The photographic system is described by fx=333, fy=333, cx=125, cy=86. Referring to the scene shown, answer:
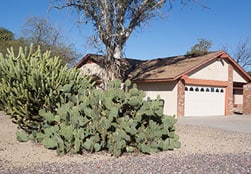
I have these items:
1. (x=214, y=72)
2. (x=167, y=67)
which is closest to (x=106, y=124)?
(x=167, y=67)

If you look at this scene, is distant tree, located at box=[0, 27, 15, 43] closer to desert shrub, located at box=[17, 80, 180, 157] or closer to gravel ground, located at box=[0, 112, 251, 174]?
gravel ground, located at box=[0, 112, 251, 174]

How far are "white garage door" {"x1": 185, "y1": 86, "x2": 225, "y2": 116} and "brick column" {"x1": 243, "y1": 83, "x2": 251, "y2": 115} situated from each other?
2785 millimetres

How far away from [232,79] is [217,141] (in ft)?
49.7

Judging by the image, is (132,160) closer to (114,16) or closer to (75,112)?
(75,112)

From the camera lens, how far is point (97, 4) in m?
16.6

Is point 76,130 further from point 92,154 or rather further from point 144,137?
point 144,137

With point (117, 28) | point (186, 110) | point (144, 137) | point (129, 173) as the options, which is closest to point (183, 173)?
point (129, 173)

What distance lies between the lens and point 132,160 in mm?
7852

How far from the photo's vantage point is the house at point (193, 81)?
71.8ft

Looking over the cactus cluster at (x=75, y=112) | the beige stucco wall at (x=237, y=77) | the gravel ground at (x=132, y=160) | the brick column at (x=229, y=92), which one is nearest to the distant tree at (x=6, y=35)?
the brick column at (x=229, y=92)

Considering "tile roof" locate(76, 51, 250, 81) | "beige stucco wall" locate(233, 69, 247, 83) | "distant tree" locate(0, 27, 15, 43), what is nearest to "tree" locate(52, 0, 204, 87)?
"tile roof" locate(76, 51, 250, 81)

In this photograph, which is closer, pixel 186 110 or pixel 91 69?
pixel 186 110

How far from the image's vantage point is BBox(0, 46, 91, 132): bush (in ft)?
29.3

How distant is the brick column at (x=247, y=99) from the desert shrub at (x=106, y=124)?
61.9 ft
